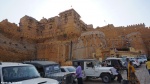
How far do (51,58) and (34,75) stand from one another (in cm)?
3503

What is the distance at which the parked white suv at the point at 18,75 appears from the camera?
16.7ft

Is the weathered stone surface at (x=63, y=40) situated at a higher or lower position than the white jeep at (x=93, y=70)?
higher

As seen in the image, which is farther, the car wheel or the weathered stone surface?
the weathered stone surface

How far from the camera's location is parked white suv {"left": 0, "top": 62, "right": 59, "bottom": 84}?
509 cm

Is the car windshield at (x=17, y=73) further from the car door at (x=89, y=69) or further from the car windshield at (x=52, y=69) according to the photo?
the car door at (x=89, y=69)

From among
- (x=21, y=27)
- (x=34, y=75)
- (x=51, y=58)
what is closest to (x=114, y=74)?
(x=34, y=75)

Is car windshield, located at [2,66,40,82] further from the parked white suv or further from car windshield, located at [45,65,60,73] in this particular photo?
car windshield, located at [45,65,60,73]

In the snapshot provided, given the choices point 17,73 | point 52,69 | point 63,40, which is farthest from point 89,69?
point 63,40

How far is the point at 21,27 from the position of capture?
168 feet

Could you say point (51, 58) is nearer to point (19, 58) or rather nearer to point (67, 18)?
point (19, 58)

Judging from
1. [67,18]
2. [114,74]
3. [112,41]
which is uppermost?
[67,18]

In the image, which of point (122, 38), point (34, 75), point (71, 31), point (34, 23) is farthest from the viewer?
point (34, 23)

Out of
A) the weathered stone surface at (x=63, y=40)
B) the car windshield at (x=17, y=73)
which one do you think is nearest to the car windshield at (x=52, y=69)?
the car windshield at (x=17, y=73)

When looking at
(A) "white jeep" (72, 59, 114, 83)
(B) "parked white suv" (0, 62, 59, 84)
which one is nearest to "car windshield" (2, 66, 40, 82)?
(B) "parked white suv" (0, 62, 59, 84)
